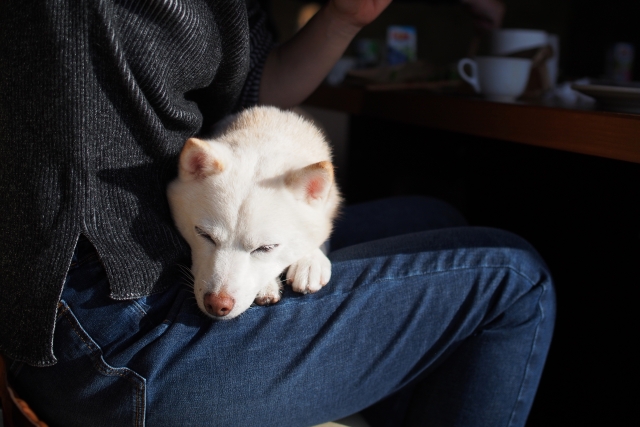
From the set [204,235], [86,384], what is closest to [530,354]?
[204,235]

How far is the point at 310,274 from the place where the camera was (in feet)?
2.75

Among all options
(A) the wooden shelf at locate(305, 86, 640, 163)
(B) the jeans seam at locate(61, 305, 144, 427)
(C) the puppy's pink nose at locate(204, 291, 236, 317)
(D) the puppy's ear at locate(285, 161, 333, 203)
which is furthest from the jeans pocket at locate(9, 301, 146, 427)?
(A) the wooden shelf at locate(305, 86, 640, 163)

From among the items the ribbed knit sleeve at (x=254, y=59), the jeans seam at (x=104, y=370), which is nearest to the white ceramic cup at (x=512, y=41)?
the ribbed knit sleeve at (x=254, y=59)

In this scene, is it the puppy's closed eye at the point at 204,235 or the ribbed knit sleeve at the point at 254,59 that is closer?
the puppy's closed eye at the point at 204,235

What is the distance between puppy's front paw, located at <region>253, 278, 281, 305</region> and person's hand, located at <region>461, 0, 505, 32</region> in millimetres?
1275

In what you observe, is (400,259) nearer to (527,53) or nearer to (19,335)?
(19,335)

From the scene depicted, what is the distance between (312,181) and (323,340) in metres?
0.27

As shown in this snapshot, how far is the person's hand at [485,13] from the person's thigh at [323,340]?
1.07 m

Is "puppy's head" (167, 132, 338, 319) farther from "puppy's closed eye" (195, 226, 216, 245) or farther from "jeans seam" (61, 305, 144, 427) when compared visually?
"jeans seam" (61, 305, 144, 427)

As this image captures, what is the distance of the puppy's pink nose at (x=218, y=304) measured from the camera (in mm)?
770

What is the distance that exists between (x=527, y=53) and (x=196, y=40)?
1033mm

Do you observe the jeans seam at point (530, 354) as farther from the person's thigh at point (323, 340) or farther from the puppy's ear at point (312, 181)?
Answer: the puppy's ear at point (312, 181)

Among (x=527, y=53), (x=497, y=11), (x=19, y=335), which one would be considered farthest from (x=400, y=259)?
(x=497, y=11)

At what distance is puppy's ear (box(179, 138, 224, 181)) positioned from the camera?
818 mm
